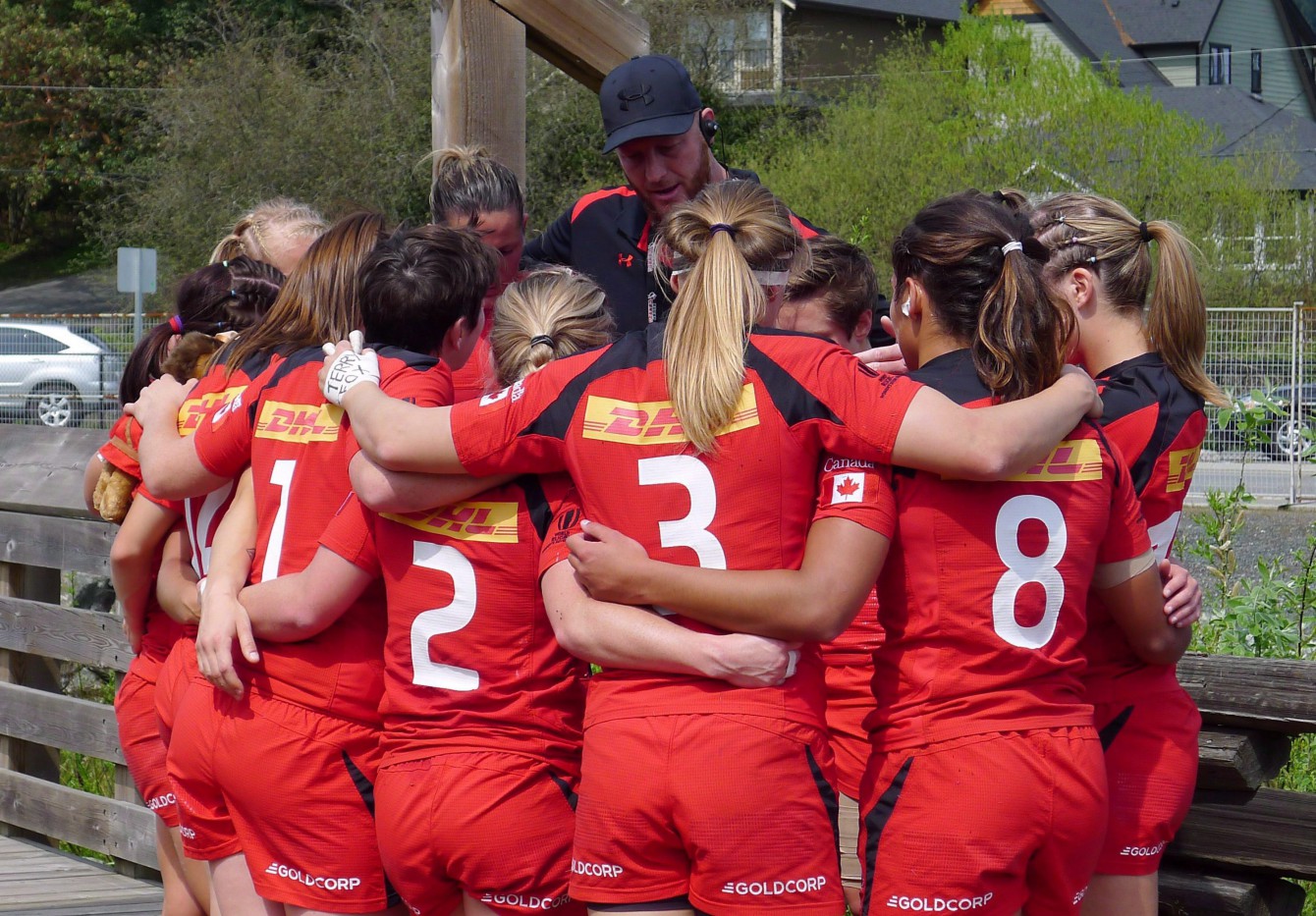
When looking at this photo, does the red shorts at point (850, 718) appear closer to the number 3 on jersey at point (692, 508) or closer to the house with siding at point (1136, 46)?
the number 3 on jersey at point (692, 508)

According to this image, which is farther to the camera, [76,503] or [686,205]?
[76,503]

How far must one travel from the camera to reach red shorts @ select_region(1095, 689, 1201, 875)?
2738mm

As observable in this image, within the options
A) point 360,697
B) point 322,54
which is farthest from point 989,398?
point 322,54

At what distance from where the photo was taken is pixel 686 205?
2711 millimetres

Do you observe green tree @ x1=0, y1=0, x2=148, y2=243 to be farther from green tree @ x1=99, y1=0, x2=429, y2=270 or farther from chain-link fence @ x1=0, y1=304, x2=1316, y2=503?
chain-link fence @ x1=0, y1=304, x2=1316, y2=503

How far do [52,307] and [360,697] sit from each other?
121ft

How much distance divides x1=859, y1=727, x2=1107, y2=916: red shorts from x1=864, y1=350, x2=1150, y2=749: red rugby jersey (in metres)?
0.04

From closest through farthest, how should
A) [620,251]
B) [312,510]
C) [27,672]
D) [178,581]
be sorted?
[312,510] → [178,581] → [620,251] → [27,672]

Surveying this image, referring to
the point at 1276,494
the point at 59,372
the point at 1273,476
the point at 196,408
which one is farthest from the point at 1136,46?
the point at 196,408

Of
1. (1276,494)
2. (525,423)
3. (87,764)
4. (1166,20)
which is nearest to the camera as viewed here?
(525,423)

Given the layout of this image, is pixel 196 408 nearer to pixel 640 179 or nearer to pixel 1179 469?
pixel 640 179

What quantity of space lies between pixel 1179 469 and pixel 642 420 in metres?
1.23

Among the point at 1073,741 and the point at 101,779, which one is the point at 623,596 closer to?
the point at 1073,741

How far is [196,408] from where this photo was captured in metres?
3.37
